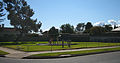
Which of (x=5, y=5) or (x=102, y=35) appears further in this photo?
(x=102, y=35)

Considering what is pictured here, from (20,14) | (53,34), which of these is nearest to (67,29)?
(20,14)

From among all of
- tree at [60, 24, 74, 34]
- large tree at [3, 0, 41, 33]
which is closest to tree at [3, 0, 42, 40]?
large tree at [3, 0, 41, 33]

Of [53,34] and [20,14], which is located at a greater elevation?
[20,14]

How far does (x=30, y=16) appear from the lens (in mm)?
59562

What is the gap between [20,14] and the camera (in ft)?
189

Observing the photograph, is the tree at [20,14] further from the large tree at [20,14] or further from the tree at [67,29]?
the tree at [67,29]

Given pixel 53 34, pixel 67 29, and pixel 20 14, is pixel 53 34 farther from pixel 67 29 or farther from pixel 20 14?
pixel 67 29

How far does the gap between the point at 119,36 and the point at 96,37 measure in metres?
11.1

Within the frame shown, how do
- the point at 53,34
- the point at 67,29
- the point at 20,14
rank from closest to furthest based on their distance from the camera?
the point at 53,34, the point at 20,14, the point at 67,29

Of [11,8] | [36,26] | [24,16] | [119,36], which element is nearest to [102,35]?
[119,36]

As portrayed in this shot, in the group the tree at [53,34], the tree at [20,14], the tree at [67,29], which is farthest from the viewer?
the tree at [67,29]

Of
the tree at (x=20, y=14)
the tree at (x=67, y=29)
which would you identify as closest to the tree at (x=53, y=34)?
the tree at (x=20, y=14)

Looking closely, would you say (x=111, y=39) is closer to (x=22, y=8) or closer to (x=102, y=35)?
(x=102, y=35)

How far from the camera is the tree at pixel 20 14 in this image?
56.0 meters
